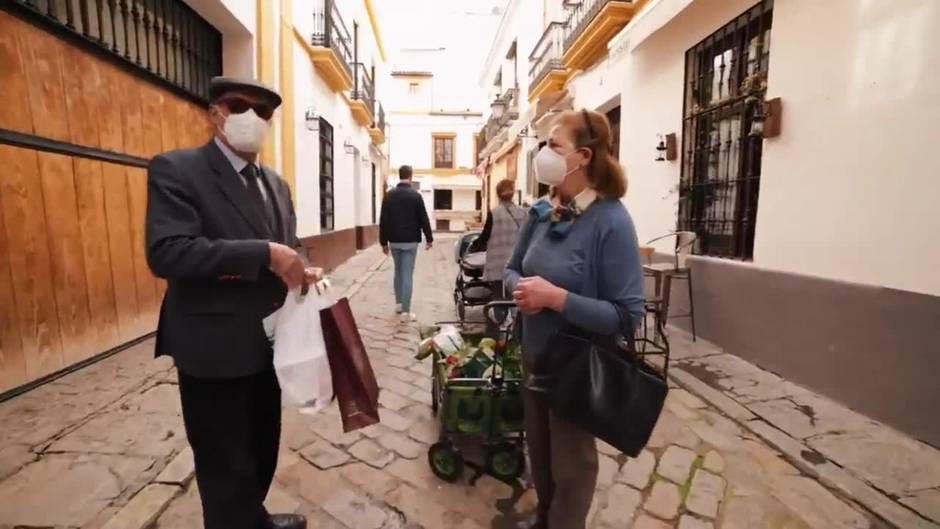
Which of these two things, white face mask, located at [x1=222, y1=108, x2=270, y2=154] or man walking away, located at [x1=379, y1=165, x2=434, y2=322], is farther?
man walking away, located at [x1=379, y1=165, x2=434, y2=322]

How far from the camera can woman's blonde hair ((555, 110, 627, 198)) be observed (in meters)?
1.78

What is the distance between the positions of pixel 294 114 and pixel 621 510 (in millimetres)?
7235

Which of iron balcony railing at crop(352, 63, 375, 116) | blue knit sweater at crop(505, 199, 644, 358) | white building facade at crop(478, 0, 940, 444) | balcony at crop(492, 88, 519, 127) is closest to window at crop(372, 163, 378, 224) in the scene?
iron balcony railing at crop(352, 63, 375, 116)

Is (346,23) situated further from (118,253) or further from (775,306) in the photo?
(775,306)

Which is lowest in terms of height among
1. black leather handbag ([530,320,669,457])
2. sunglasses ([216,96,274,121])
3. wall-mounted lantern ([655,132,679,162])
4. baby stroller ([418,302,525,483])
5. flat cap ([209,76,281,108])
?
baby stroller ([418,302,525,483])

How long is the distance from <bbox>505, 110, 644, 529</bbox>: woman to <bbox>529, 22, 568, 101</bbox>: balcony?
30.8 feet

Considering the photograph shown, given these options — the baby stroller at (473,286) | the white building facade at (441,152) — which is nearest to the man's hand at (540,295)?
the baby stroller at (473,286)

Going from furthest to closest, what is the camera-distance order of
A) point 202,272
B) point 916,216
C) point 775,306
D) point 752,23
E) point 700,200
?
point 700,200 < point 752,23 < point 775,306 < point 916,216 < point 202,272

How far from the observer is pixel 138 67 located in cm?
457

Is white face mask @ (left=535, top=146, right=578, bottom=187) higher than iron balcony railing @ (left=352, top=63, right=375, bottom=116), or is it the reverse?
iron balcony railing @ (left=352, top=63, right=375, bottom=116)

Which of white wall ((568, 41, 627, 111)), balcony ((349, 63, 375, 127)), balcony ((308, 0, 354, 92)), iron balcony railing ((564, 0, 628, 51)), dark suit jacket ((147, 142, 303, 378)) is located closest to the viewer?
dark suit jacket ((147, 142, 303, 378))

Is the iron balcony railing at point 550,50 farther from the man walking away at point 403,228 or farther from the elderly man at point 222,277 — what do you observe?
the elderly man at point 222,277

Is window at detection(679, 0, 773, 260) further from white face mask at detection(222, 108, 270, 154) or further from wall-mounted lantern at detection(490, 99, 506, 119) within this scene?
wall-mounted lantern at detection(490, 99, 506, 119)

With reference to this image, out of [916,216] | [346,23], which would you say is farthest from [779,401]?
[346,23]
